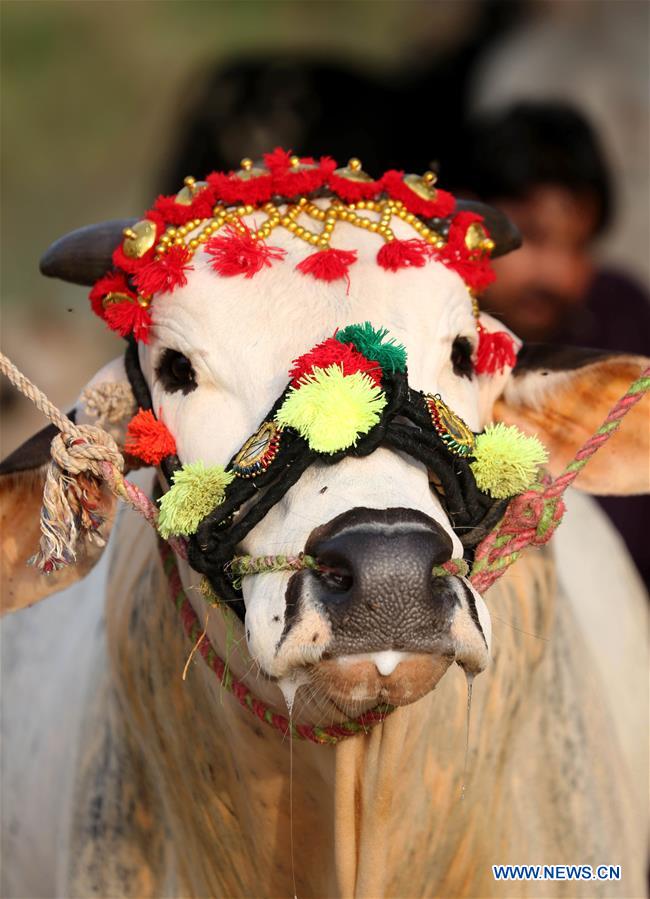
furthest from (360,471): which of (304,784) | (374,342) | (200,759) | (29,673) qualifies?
(29,673)

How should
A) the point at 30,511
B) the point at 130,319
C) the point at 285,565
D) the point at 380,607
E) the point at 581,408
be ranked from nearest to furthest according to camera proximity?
the point at 380,607
the point at 285,565
the point at 130,319
the point at 30,511
the point at 581,408

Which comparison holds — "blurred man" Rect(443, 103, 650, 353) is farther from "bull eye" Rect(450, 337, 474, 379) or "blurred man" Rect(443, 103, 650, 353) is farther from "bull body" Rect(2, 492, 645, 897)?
"bull eye" Rect(450, 337, 474, 379)

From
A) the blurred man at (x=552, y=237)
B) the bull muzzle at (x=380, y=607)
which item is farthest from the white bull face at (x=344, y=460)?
the blurred man at (x=552, y=237)

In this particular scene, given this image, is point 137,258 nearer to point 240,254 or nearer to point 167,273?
point 167,273

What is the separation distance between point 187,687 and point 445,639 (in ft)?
3.56

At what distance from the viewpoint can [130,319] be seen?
127 inches

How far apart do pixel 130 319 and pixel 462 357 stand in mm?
753

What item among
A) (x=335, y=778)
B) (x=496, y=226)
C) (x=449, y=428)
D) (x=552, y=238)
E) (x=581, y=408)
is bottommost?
(x=335, y=778)

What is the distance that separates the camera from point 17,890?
4.70 metres

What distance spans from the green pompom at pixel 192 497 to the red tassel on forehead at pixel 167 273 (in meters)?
0.45

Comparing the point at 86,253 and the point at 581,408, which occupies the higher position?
the point at 86,253

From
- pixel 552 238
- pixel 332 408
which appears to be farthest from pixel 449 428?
pixel 552 238

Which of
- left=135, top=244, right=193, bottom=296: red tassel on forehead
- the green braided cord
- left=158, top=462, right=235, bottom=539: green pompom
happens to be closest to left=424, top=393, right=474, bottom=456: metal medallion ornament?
the green braided cord

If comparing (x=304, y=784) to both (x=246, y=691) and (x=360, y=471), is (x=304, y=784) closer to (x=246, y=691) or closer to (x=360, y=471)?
(x=246, y=691)
